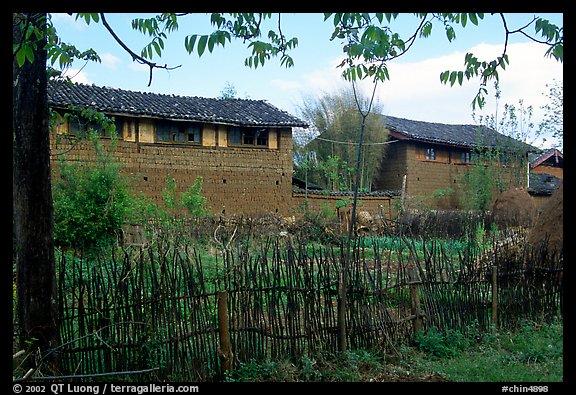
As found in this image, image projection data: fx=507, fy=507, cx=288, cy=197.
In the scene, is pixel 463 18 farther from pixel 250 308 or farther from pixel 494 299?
pixel 494 299

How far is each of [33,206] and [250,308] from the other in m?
1.93

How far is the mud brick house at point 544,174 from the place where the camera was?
24531 millimetres

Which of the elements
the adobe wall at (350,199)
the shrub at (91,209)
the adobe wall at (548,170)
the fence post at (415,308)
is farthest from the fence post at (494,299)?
the adobe wall at (548,170)

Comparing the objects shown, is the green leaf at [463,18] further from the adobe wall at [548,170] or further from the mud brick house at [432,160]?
the adobe wall at [548,170]

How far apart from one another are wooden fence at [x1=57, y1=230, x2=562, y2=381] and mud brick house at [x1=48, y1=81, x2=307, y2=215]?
1140 cm

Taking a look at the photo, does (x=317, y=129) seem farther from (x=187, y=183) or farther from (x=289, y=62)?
(x=289, y=62)

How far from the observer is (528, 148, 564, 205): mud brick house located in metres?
24.5

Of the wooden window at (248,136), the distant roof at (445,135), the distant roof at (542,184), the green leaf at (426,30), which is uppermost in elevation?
the distant roof at (445,135)

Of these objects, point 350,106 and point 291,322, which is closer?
point 291,322

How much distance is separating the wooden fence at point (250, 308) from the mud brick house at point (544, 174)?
20.6 meters

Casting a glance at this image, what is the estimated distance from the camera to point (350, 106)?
24906 mm

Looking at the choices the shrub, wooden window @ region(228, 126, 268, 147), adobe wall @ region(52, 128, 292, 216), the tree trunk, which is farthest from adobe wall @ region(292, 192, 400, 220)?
the tree trunk
